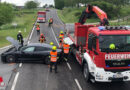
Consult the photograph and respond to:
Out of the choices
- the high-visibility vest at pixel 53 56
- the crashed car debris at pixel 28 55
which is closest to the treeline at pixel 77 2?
the crashed car debris at pixel 28 55

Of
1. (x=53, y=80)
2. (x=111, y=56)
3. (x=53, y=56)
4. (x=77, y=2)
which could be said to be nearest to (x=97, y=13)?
(x=53, y=56)

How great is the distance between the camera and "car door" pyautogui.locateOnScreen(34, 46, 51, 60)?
12.5 m

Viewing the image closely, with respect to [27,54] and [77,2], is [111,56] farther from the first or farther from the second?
[77,2]

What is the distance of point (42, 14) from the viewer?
143ft

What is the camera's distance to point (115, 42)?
8141mm

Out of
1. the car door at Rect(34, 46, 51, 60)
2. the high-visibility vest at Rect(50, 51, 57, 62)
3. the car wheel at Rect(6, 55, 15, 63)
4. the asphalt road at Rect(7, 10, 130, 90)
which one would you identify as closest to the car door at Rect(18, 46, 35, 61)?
the car door at Rect(34, 46, 51, 60)

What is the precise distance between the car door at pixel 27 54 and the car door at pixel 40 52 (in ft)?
0.91

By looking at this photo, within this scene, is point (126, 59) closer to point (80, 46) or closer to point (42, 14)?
point (80, 46)

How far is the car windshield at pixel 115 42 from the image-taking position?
317 inches

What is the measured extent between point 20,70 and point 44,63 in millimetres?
2088

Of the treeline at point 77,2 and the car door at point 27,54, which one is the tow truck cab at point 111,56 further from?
the treeline at point 77,2

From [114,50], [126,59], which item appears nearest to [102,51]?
[114,50]

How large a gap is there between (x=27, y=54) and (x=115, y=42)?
22.2 feet

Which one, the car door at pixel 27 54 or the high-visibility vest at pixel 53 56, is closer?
the high-visibility vest at pixel 53 56
